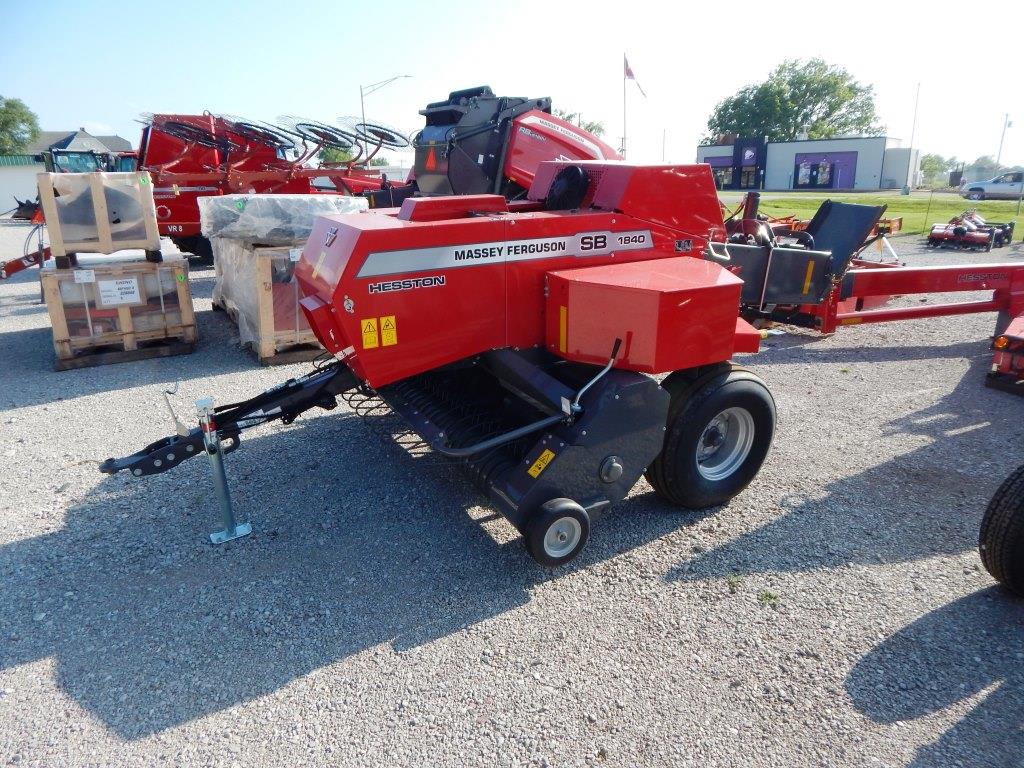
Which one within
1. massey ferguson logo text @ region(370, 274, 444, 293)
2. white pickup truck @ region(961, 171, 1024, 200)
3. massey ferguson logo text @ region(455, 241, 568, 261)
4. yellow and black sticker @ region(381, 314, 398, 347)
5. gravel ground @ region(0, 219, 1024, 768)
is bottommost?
gravel ground @ region(0, 219, 1024, 768)

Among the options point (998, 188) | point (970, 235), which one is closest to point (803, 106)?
point (998, 188)

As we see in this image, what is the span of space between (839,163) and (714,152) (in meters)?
9.10

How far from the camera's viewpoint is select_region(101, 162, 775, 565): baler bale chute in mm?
3172

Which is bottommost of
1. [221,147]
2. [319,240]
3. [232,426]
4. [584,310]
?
[232,426]

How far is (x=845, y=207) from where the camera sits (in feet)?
22.7

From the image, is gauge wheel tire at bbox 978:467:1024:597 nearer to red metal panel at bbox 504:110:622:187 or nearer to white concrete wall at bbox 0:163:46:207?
red metal panel at bbox 504:110:622:187

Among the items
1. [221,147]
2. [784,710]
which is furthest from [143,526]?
[221,147]

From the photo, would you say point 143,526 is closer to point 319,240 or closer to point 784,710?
point 319,240

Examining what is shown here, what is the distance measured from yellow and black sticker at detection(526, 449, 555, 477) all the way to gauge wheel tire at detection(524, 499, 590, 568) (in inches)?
5.7

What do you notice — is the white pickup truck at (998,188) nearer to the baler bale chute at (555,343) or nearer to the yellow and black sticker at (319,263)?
the baler bale chute at (555,343)

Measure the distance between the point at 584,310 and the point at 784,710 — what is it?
189cm

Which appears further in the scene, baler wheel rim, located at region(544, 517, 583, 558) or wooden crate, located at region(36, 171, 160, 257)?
wooden crate, located at region(36, 171, 160, 257)

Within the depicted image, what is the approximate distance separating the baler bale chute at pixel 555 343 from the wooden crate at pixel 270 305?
254 centimetres

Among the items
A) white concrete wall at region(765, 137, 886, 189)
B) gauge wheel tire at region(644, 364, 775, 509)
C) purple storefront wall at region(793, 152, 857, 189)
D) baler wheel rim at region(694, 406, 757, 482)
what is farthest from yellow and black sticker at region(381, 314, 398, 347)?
white concrete wall at region(765, 137, 886, 189)
